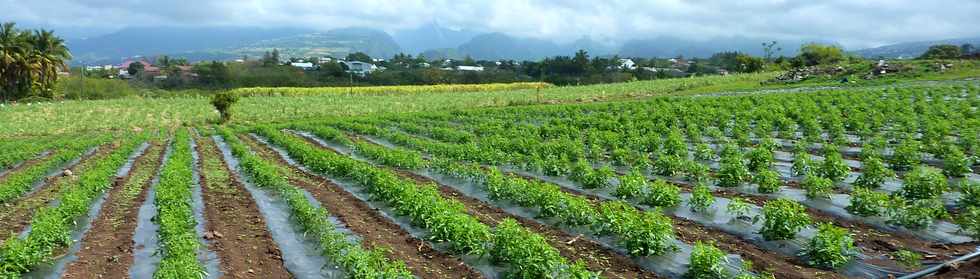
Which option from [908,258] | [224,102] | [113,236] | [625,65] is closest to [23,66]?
[224,102]

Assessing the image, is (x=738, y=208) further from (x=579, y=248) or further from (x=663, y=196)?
(x=579, y=248)

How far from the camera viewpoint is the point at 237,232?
9906 mm

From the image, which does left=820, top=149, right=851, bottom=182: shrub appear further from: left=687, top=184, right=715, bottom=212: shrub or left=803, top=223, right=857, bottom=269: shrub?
left=803, top=223, right=857, bottom=269: shrub

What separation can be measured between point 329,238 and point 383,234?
1.21m

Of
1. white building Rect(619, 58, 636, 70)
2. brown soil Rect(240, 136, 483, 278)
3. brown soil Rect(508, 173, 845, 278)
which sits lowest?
brown soil Rect(240, 136, 483, 278)

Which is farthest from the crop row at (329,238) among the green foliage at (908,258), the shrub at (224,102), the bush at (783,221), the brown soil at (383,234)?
the shrub at (224,102)

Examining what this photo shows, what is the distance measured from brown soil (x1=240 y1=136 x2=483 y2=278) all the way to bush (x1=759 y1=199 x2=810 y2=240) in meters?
3.94

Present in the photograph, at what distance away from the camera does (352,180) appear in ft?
46.2

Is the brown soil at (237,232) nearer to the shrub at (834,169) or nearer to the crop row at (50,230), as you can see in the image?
the crop row at (50,230)

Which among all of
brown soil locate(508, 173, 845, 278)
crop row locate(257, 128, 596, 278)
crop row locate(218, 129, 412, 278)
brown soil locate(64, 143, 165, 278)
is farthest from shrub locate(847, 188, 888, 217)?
brown soil locate(64, 143, 165, 278)

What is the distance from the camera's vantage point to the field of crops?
7543mm

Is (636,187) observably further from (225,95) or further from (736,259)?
(225,95)

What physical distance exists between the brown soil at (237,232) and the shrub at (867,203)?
8.11m

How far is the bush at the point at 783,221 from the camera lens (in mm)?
8188
